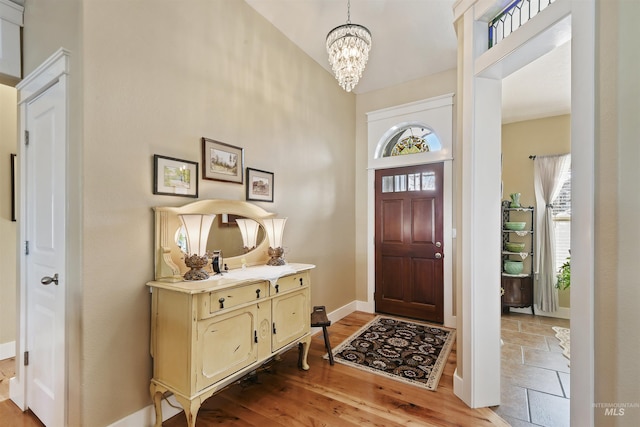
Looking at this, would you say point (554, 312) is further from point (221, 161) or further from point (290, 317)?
point (221, 161)

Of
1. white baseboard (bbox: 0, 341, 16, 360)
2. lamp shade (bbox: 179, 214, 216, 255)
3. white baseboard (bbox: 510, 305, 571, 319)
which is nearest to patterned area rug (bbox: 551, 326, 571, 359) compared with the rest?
white baseboard (bbox: 510, 305, 571, 319)

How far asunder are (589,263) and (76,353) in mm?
2720

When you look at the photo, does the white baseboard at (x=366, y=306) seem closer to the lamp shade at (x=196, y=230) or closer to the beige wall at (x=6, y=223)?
the lamp shade at (x=196, y=230)

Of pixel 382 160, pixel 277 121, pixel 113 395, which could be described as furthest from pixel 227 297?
pixel 382 160

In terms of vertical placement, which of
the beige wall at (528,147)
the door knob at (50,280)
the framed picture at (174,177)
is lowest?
the door knob at (50,280)

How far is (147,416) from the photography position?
197cm

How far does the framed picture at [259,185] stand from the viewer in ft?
9.16

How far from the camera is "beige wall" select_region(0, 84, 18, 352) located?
9.75 feet

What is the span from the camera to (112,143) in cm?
182

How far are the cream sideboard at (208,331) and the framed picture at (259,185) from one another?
79cm

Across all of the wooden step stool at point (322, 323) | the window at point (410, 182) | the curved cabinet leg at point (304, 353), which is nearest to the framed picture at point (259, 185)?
the wooden step stool at point (322, 323)

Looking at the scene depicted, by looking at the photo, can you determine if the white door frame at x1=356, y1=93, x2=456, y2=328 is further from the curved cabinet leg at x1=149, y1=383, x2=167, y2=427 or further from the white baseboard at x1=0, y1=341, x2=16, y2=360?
the white baseboard at x1=0, y1=341, x2=16, y2=360

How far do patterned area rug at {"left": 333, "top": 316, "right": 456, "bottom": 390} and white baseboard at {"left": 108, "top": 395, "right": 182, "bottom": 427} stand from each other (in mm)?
1468

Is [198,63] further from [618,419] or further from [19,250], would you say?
[618,419]
